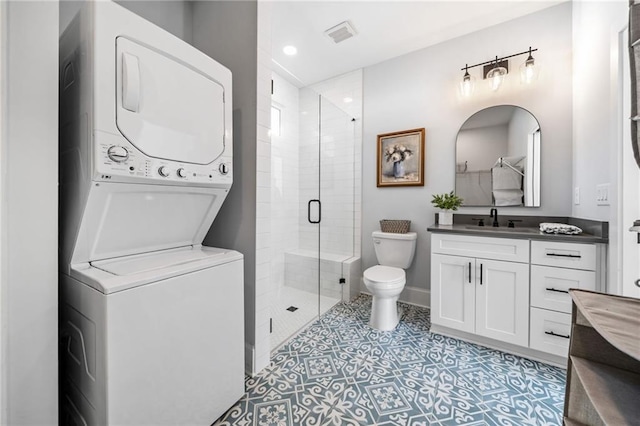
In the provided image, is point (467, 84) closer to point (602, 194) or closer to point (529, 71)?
point (529, 71)

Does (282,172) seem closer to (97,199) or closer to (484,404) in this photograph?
(97,199)

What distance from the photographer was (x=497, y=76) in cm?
222

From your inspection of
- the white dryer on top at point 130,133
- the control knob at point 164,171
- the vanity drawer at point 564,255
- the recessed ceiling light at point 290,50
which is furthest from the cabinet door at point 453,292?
the recessed ceiling light at point 290,50

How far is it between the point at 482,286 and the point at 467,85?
1.79 m

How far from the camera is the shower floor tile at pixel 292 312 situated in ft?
6.76

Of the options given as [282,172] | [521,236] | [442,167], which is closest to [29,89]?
[282,172]

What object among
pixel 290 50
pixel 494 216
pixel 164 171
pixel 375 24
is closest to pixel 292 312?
pixel 164 171

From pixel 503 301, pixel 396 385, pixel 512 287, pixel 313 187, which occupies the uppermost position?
pixel 313 187

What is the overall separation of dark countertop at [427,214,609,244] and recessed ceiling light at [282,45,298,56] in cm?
219

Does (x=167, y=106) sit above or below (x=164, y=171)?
above

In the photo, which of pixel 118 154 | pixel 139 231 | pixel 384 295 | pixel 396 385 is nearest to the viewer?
pixel 118 154

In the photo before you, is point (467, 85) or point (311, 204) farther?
point (311, 204)

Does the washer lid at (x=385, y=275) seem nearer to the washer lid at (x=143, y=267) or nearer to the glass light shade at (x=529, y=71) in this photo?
the washer lid at (x=143, y=267)

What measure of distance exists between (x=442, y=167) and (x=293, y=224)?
1631 millimetres
